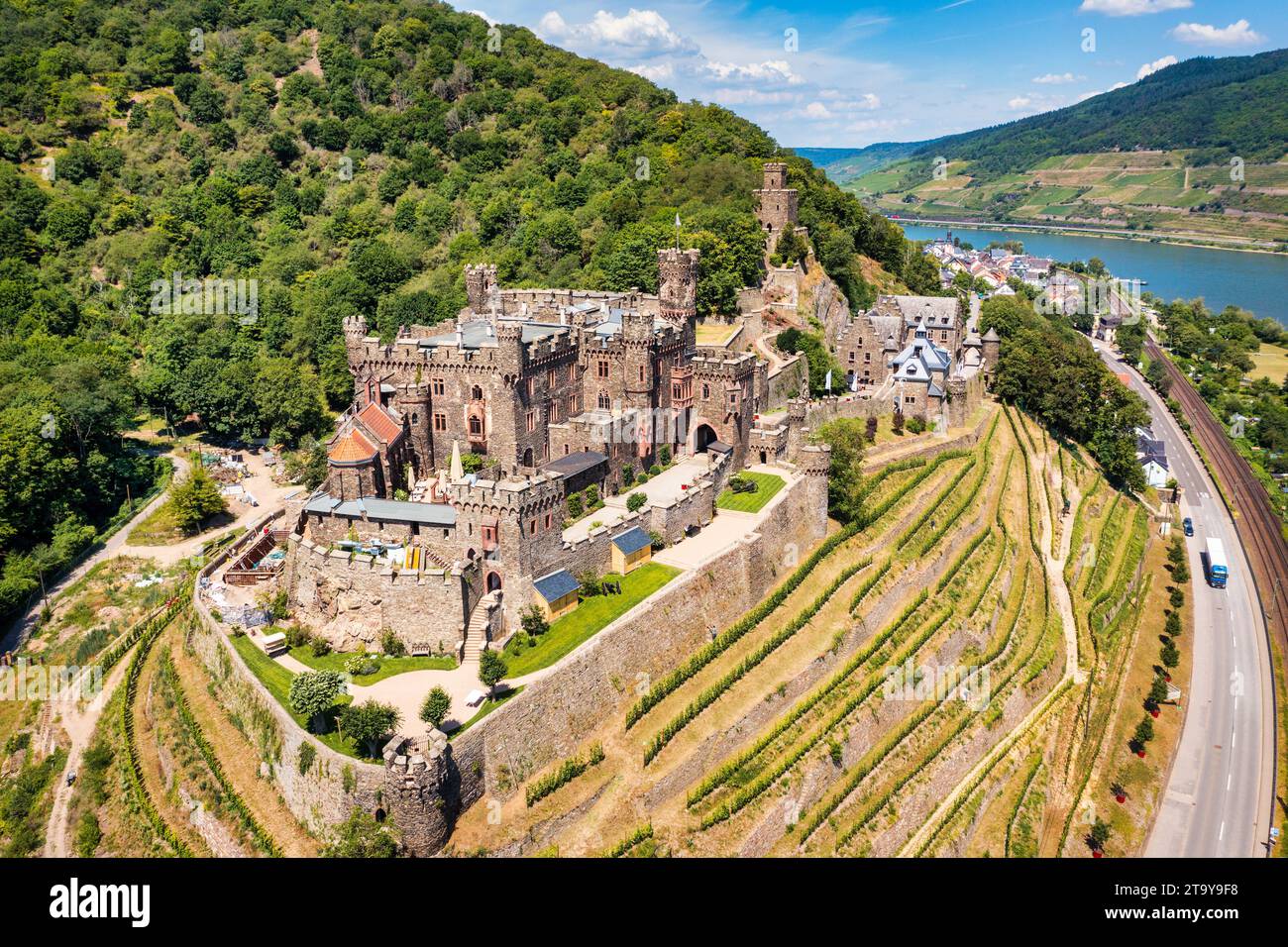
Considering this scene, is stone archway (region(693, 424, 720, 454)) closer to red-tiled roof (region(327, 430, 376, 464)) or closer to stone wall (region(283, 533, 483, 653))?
red-tiled roof (region(327, 430, 376, 464))

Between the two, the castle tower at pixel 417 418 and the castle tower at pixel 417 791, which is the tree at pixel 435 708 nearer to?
the castle tower at pixel 417 791

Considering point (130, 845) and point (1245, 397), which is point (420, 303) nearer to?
point (130, 845)

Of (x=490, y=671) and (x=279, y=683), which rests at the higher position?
(x=490, y=671)

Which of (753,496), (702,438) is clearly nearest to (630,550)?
(753,496)

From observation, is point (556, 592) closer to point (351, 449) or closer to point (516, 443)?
point (516, 443)

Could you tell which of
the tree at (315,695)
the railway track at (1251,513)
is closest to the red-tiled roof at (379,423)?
the tree at (315,695)

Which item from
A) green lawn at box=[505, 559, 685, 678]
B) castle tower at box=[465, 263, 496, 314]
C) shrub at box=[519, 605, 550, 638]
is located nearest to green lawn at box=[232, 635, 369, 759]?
green lawn at box=[505, 559, 685, 678]
